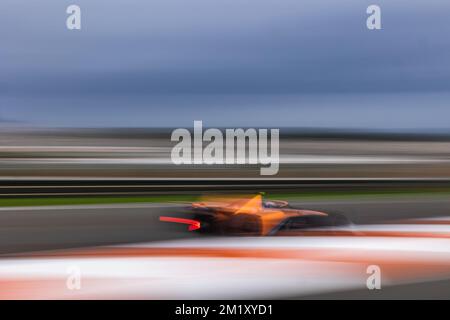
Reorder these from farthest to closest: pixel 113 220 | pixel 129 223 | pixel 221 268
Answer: pixel 113 220, pixel 129 223, pixel 221 268

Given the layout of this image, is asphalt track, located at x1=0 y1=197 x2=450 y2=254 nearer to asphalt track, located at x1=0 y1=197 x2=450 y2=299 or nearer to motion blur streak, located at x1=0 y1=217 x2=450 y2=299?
asphalt track, located at x1=0 y1=197 x2=450 y2=299

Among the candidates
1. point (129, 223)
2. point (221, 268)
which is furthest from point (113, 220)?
point (221, 268)

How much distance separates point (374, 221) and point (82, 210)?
74.7 inches

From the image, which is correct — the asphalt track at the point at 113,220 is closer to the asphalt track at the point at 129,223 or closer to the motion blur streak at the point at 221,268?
the asphalt track at the point at 129,223

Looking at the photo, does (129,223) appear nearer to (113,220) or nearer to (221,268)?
(113,220)

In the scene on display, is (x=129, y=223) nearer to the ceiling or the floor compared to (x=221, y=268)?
nearer to the ceiling

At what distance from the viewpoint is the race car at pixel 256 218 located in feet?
8.54

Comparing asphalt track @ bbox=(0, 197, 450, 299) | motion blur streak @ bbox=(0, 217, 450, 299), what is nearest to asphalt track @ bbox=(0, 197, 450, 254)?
asphalt track @ bbox=(0, 197, 450, 299)

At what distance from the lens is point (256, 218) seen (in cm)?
260

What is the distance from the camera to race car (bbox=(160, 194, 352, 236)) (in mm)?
2602

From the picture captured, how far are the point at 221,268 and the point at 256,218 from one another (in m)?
0.26

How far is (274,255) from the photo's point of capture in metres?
2.54

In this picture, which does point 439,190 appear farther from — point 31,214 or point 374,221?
point 31,214
